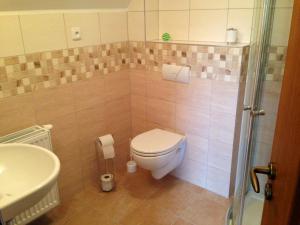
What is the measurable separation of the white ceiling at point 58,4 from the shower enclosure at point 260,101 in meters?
1.19

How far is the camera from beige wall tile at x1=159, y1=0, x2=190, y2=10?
220 cm

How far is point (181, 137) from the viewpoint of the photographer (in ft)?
7.56

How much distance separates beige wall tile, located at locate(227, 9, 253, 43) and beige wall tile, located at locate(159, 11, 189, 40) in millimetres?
385

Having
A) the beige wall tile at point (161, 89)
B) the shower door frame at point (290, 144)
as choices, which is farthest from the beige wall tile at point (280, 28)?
the beige wall tile at point (161, 89)

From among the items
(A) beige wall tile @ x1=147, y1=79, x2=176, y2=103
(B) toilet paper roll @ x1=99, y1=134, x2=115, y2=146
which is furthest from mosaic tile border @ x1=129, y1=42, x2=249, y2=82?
(B) toilet paper roll @ x1=99, y1=134, x2=115, y2=146

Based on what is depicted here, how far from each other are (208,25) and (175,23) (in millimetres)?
311

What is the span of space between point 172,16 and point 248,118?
121 centimetres

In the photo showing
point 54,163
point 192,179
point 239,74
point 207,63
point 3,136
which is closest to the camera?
point 54,163

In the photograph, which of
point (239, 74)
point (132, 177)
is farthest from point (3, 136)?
point (239, 74)

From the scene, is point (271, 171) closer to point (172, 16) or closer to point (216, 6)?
point (216, 6)

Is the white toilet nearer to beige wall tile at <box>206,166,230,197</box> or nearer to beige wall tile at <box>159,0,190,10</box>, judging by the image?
beige wall tile at <box>206,166,230,197</box>

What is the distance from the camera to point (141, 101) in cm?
258

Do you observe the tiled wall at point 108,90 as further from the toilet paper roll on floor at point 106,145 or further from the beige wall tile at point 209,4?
the beige wall tile at point 209,4

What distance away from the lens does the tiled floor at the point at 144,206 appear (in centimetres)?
203
